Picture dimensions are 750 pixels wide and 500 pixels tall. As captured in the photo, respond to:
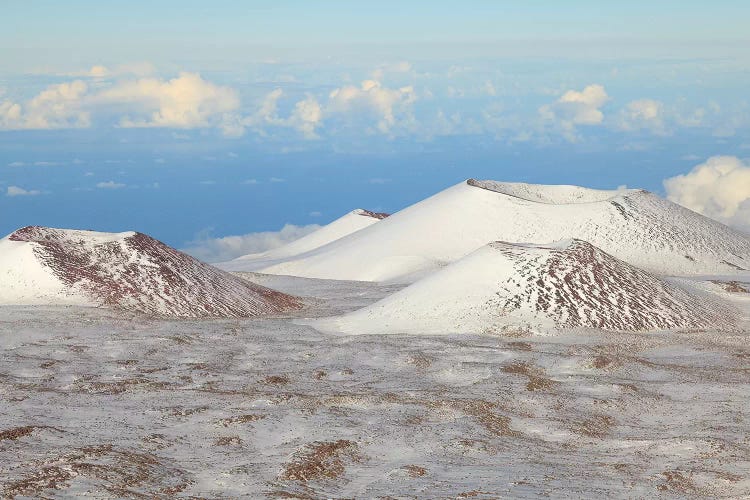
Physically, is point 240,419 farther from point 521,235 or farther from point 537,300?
point 521,235

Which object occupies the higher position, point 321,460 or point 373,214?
point 373,214

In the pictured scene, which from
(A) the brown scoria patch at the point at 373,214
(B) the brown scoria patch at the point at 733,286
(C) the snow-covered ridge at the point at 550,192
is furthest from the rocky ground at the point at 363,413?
(A) the brown scoria patch at the point at 373,214

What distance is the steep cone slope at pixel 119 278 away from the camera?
161ft

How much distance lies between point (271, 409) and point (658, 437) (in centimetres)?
1042

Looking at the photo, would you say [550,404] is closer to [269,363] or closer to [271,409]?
[271,409]

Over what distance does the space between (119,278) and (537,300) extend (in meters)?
21.6

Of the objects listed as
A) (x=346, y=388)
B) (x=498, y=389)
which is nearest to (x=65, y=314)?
(x=346, y=388)

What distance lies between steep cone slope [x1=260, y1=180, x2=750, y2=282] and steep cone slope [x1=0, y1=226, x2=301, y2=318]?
54.9 feet

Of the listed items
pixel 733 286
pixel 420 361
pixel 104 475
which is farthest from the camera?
pixel 733 286

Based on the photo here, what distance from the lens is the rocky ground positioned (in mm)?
20516

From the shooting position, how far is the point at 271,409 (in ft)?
89.5

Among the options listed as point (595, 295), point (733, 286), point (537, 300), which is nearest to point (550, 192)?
point (733, 286)

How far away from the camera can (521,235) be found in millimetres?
72312

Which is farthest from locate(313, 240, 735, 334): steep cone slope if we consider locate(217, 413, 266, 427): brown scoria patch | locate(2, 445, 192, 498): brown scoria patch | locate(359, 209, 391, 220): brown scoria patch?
locate(359, 209, 391, 220): brown scoria patch
